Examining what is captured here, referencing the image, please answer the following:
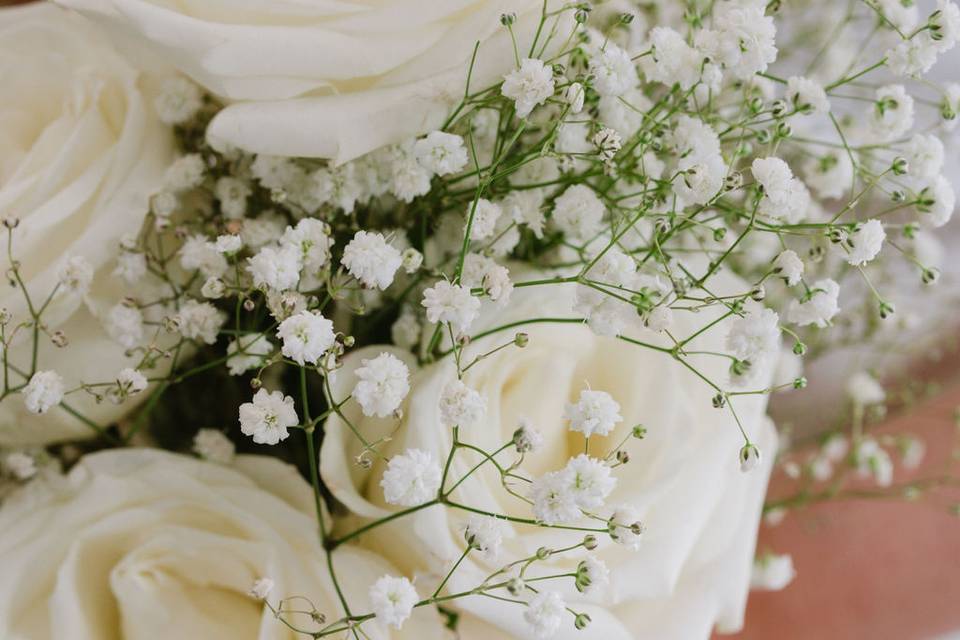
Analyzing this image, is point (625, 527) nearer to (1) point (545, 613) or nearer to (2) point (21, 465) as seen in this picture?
(1) point (545, 613)

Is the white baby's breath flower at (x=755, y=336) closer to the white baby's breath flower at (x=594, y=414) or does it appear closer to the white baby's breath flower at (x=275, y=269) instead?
the white baby's breath flower at (x=594, y=414)

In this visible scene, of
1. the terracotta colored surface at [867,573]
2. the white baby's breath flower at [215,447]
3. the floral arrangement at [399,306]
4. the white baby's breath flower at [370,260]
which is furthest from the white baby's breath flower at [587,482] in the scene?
the terracotta colored surface at [867,573]

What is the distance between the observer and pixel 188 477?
Answer: 1.57ft

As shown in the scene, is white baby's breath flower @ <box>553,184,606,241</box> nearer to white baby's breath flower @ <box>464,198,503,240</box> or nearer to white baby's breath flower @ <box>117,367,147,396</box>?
white baby's breath flower @ <box>464,198,503,240</box>

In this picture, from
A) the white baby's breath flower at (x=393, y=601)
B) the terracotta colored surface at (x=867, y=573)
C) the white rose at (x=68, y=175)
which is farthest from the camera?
the terracotta colored surface at (x=867, y=573)

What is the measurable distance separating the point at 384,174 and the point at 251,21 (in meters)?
0.09

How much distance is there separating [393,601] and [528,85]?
0.22 metres

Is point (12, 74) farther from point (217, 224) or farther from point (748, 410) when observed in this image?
point (748, 410)

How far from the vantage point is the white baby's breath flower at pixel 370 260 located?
390 millimetres

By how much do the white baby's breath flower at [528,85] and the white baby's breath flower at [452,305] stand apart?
8 centimetres

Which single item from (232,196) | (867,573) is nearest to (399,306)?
(232,196)

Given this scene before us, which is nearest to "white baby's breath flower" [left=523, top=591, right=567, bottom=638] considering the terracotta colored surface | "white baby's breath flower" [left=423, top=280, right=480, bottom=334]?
"white baby's breath flower" [left=423, top=280, right=480, bottom=334]

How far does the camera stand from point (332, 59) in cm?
42

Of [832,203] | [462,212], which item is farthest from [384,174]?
[832,203]
